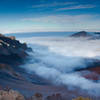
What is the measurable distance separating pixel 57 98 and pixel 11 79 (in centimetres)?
4793

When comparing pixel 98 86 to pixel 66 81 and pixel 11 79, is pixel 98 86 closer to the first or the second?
pixel 66 81

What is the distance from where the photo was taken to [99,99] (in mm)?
128750

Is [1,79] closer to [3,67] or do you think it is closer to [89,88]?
[3,67]

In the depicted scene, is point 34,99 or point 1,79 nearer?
point 34,99

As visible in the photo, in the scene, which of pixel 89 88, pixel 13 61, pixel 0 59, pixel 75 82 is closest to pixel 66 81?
pixel 75 82

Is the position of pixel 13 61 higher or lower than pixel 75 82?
higher

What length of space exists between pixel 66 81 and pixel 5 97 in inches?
6460

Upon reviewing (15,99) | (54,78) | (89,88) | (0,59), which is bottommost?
(15,99)

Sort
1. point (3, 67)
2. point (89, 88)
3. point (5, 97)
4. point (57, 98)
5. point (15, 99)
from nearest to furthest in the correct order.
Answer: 1. point (5, 97)
2. point (15, 99)
3. point (57, 98)
4. point (3, 67)
5. point (89, 88)

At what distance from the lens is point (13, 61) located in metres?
198

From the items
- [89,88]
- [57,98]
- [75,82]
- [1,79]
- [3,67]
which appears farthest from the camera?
[75,82]

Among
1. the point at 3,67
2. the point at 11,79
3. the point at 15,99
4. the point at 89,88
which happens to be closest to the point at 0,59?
the point at 3,67

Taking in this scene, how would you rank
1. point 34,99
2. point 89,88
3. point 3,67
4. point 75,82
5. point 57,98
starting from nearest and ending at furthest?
point 34,99
point 57,98
point 3,67
point 89,88
point 75,82

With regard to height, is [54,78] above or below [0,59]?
below
